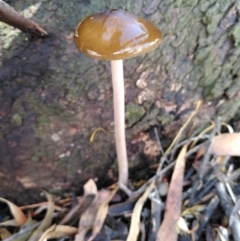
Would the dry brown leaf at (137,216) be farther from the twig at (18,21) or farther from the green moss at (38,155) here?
the twig at (18,21)

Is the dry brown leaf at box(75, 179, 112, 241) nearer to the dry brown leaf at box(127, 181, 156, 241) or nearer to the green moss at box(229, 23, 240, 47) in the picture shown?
the dry brown leaf at box(127, 181, 156, 241)

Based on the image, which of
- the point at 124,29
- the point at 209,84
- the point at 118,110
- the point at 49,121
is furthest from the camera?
the point at 209,84

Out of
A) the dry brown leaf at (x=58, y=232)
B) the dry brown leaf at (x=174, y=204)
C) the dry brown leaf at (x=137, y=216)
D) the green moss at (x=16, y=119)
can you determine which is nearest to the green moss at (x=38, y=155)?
the green moss at (x=16, y=119)

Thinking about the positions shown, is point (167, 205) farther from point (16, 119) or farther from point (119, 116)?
point (16, 119)

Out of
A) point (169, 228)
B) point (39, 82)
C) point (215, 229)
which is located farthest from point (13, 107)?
point (215, 229)

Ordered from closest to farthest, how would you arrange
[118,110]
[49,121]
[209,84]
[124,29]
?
[124,29]
[118,110]
[49,121]
[209,84]

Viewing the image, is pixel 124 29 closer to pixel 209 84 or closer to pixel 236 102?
pixel 209 84

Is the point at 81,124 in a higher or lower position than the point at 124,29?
lower

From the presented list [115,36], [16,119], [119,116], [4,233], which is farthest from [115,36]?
[4,233]
